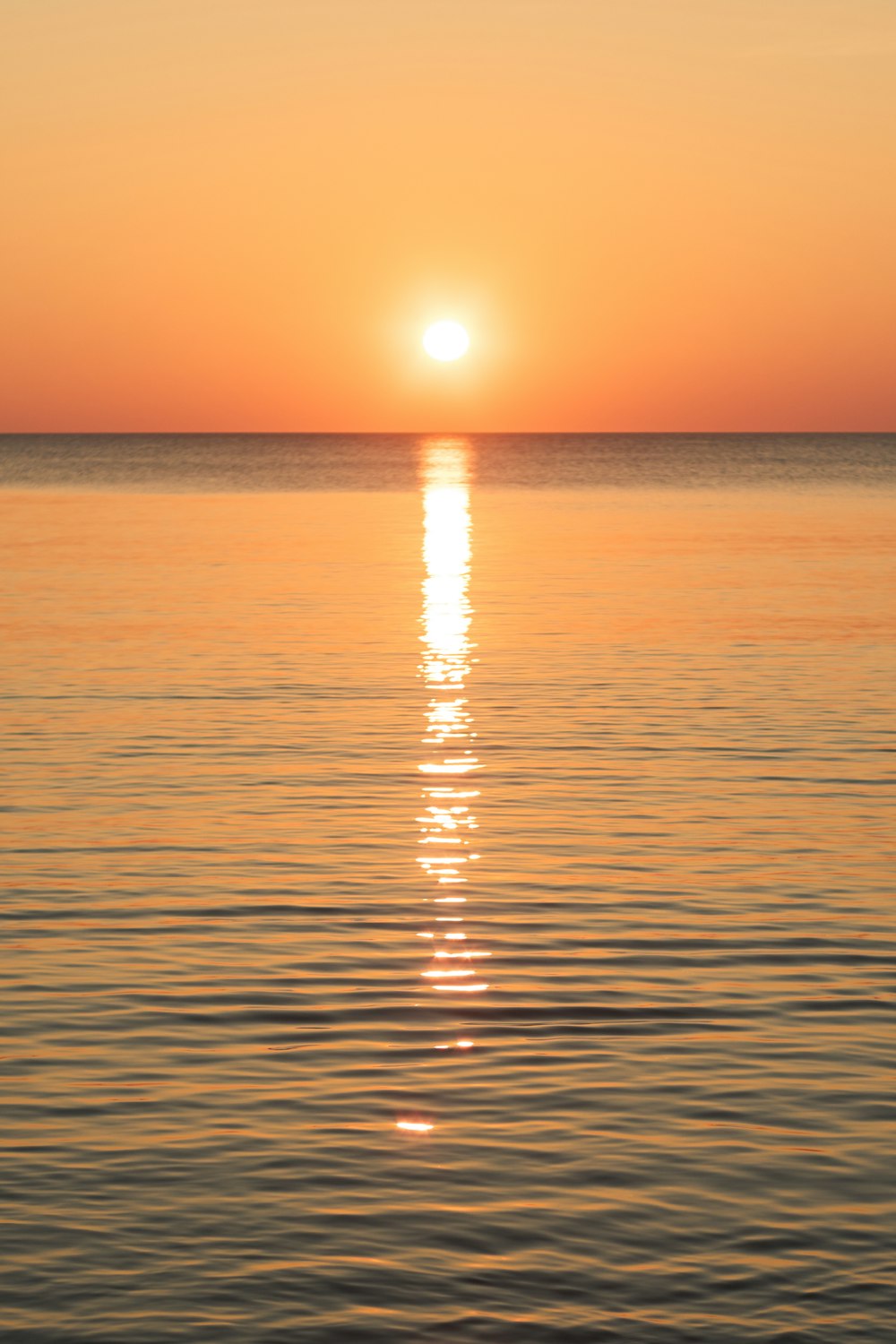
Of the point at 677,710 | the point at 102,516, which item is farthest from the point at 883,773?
the point at 102,516

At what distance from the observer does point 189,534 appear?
2891 inches

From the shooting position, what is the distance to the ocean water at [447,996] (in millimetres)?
9203

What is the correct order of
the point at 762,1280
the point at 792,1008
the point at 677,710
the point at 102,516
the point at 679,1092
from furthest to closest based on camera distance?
A: the point at 102,516 < the point at 677,710 < the point at 792,1008 < the point at 679,1092 < the point at 762,1280

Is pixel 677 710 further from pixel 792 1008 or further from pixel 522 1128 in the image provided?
pixel 522 1128

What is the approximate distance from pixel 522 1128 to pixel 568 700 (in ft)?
57.5

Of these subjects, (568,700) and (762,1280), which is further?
(568,700)

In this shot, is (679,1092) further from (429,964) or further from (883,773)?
(883,773)

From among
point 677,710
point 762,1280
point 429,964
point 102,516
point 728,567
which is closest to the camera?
point 762,1280

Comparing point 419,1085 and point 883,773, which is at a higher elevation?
point 883,773

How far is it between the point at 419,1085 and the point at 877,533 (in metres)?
62.9

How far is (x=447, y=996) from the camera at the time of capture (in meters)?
13.6

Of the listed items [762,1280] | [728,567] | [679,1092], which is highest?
[728,567]

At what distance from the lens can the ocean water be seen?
362 inches

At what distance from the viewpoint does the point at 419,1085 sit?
11750 mm
